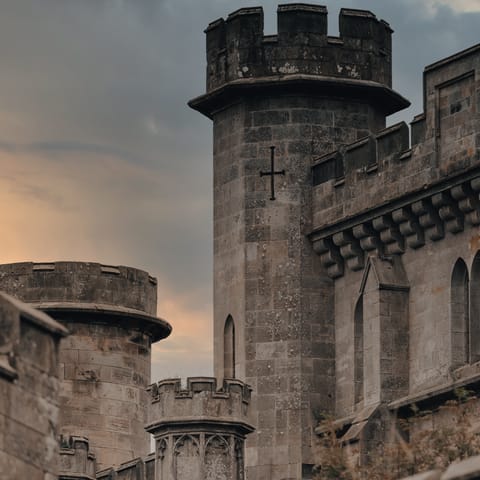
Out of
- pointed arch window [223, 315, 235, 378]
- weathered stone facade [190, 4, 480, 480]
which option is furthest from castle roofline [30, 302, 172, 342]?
pointed arch window [223, 315, 235, 378]

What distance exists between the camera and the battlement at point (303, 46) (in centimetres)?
4956

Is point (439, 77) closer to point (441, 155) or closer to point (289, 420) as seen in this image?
point (441, 155)

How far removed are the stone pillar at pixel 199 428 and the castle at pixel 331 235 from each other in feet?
2.86

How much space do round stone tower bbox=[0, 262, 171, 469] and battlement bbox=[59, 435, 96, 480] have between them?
204 inches

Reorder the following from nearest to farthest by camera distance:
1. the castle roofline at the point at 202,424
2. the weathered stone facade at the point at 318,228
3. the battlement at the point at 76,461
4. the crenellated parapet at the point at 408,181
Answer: the castle roofline at the point at 202,424 < the crenellated parapet at the point at 408,181 < the weathered stone facade at the point at 318,228 < the battlement at the point at 76,461

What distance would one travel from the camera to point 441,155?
45844 mm

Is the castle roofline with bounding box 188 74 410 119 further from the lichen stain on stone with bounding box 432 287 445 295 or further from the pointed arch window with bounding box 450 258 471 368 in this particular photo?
the pointed arch window with bounding box 450 258 471 368

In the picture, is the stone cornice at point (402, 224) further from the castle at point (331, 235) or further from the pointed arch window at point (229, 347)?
the pointed arch window at point (229, 347)

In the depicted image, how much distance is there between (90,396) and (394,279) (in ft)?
30.7

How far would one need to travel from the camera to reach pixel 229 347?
49.9m

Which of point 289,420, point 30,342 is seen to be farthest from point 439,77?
point 30,342

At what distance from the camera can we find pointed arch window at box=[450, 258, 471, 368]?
4538 cm

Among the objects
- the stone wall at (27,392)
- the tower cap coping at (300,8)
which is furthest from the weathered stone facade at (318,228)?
the stone wall at (27,392)

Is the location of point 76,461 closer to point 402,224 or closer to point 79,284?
point 402,224
